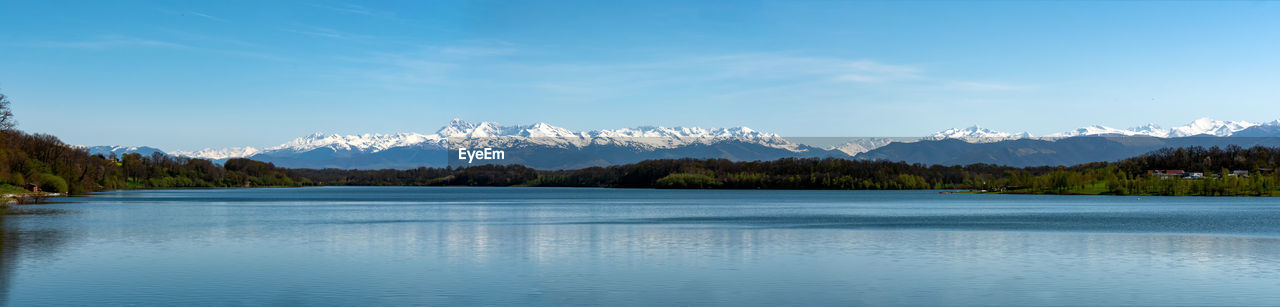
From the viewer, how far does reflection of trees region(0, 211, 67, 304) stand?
28906 mm

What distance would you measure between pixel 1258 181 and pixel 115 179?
210 metres

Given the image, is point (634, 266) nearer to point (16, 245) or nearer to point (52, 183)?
point (16, 245)

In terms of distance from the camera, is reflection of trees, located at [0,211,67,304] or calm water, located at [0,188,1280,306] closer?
calm water, located at [0,188,1280,306]

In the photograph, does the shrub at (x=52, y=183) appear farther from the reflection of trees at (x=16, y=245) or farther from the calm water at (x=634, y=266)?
the calm water at (x=634, y=266)

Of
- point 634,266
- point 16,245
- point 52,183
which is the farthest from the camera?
point 52,183

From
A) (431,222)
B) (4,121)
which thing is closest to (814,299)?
(431,222)

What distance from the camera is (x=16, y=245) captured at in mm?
40969

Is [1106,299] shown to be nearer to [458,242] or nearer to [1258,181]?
[458,242]

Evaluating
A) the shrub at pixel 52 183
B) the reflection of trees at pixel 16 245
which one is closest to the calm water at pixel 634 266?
the reflection of trees at pixel 16 245

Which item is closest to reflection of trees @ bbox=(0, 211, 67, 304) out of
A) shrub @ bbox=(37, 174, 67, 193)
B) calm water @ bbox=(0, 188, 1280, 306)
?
calm water @ bbox=(0, 188, 1280, 306)

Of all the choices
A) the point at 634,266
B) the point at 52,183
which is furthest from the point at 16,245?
the point at 52,183

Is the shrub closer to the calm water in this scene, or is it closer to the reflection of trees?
the reflection of trees

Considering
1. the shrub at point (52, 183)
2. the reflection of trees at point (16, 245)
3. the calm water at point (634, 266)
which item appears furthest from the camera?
the shrub at point (52, 183)

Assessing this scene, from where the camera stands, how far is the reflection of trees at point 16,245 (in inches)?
1138
